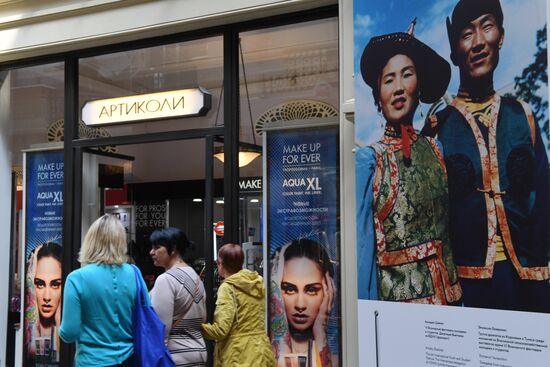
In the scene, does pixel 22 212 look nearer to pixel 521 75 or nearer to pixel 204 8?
pixel 204 8

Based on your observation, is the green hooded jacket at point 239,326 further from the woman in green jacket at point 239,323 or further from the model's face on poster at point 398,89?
the model's face on poster at point 398,89

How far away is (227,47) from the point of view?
5895mm

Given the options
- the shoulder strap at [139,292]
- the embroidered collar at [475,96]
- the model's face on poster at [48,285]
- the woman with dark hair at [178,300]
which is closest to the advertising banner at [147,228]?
the model's face on poster at [48,285]

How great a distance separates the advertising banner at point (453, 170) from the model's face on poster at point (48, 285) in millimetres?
3599

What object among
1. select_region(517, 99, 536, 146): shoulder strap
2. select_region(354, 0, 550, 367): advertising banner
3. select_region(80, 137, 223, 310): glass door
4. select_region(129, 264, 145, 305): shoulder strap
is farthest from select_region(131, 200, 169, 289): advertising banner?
select_region(517, 99, 536, 146): shoulder strap

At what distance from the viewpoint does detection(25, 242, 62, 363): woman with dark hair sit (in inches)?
268

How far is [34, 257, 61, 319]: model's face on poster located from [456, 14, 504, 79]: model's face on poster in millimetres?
4568

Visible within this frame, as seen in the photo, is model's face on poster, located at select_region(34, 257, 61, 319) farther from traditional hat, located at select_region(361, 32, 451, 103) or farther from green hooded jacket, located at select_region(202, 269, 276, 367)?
traditional hat, located at select_region(361, 32, 451, 103)

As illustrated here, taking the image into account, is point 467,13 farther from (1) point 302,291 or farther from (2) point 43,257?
(2) point 43,257

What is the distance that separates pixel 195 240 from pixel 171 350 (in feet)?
6.98

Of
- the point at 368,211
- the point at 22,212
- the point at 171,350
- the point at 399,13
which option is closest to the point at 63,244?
the point at 22,212

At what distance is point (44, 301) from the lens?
6910 mm

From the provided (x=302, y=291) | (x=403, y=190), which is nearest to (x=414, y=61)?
(x=403, y=190)

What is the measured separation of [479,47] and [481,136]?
0.51 meters
